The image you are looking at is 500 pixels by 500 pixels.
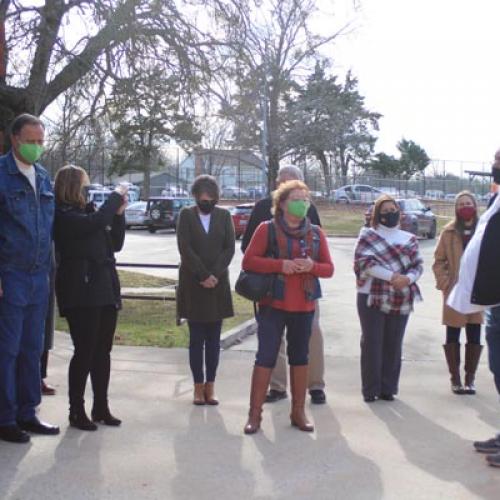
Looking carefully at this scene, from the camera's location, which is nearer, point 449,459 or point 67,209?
point 449,459

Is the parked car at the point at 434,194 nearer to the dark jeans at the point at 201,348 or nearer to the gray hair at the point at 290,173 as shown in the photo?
the gray hair at the point at 290,173

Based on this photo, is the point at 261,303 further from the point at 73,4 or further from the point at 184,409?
the point at 73,4

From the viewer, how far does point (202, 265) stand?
607 cm

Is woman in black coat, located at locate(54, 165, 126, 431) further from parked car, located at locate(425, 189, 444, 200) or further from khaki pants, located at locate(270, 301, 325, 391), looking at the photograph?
parked car, located at locate(425, 189, 444, 200)

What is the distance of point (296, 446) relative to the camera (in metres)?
5.08

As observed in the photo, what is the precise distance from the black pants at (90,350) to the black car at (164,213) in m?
28.7

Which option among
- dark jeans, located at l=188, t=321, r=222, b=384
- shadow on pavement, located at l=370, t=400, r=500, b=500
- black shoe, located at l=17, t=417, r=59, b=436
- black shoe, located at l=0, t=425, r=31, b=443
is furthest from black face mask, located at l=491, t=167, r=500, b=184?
black shoe, located at l=0, t=425, r=31, b=443

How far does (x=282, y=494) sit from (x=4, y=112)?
26.4 ft

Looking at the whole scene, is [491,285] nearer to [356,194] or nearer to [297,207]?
[297,207]

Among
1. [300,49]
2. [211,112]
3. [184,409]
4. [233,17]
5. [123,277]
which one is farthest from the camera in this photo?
[300,49]

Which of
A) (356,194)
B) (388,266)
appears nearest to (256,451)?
(388,266)

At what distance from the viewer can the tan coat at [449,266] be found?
22.0 ft

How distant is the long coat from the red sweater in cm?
73

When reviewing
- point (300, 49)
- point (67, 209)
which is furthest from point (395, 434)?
point (300, 49)
